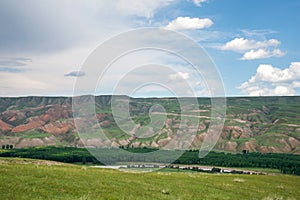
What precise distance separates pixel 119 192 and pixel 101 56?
30.8 metres

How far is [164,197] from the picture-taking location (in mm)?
29219

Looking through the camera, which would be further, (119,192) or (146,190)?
(146,190)

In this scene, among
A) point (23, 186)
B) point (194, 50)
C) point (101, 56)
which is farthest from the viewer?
point (194, 50)

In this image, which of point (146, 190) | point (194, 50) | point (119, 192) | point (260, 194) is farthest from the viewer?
point (194, 50)

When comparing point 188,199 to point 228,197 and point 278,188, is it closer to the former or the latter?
point 228,197

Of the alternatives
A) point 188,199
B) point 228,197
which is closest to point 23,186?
point 188,199

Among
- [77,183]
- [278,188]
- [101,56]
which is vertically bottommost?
[278,188]

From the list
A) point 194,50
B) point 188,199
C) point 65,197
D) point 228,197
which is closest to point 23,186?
point 65,197

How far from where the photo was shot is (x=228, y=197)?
3388 centimetres

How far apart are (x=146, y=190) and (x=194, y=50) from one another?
3429 centimetres

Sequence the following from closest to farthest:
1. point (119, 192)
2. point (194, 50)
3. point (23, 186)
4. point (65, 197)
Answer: point (65, 197) → point (23, 186) → point (119, 192) → point (194, 50)

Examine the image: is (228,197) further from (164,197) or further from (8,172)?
(8,172)

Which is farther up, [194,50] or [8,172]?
[194,50]

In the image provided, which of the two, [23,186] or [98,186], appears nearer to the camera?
[23,186]
